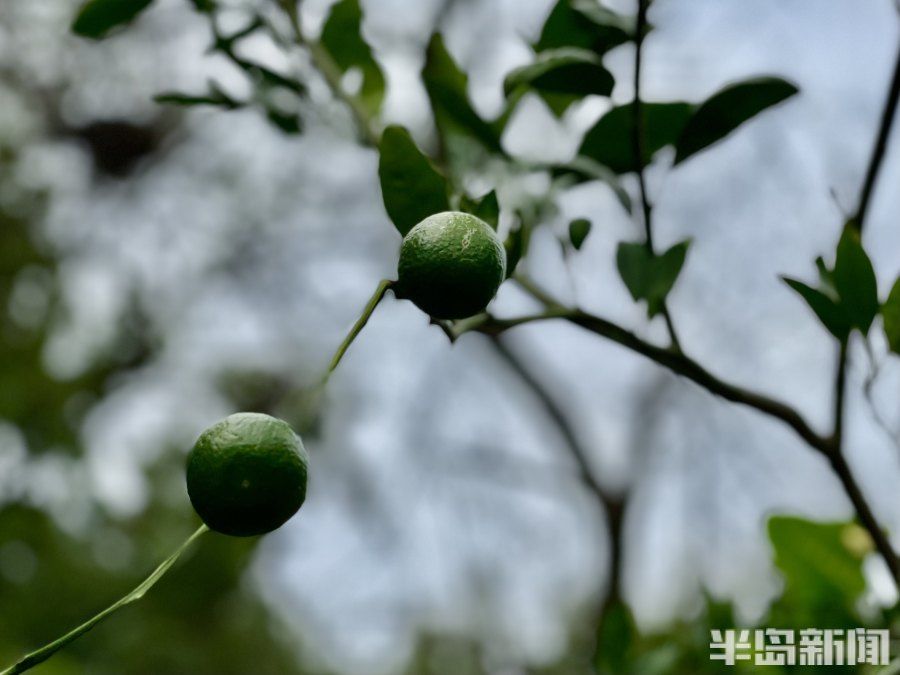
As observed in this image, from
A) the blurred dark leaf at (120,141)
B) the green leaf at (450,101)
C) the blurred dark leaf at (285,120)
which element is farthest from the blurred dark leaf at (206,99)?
the blurred dark leaf at (120,141)

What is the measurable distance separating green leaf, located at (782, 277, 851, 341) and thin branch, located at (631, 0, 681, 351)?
82 mm

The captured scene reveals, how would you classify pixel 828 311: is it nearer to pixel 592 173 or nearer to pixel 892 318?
pixel 892 318

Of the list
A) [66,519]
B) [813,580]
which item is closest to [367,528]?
[66,519]

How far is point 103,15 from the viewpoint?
764mm

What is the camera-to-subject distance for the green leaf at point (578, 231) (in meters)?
0.61

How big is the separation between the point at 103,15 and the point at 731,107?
0.52m

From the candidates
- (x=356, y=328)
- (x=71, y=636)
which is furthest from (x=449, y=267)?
(x=71, y=636)

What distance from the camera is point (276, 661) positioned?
768 centimetres

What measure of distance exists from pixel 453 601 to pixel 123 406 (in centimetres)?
279

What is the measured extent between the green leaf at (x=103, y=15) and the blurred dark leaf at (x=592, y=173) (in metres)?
0.40

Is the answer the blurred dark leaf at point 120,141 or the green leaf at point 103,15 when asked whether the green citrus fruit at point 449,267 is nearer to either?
the green leaf at point 103,15

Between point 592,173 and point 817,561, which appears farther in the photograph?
point 817,561

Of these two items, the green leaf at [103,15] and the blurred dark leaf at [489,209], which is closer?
the blurred dark leaf at [489,209]

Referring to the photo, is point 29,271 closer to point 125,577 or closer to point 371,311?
point 125,577
